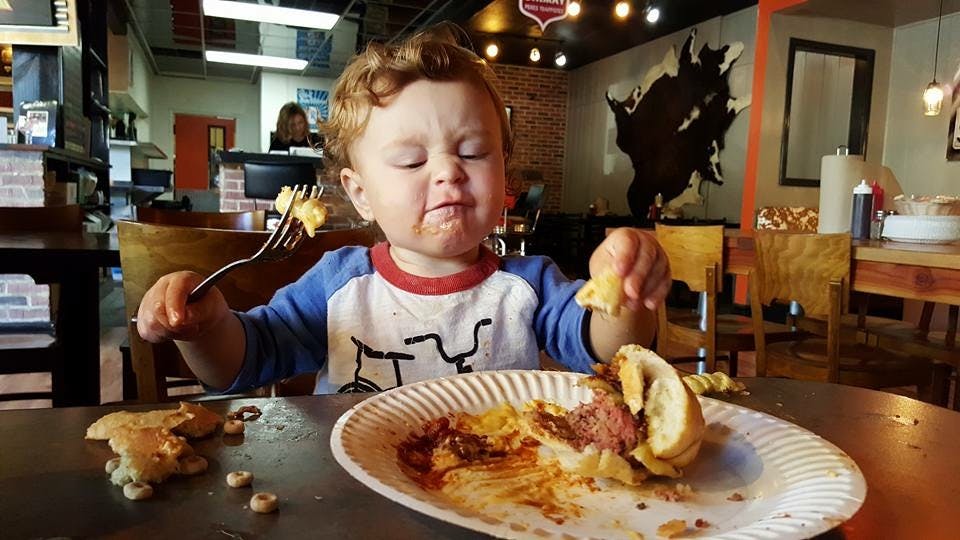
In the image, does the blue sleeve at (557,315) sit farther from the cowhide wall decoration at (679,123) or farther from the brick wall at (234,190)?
the cowhide wall decoration at (679,123)

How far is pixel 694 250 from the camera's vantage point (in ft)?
9.82

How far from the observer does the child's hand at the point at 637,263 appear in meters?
0.70

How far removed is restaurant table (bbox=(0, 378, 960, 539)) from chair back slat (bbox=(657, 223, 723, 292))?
86.0 inches

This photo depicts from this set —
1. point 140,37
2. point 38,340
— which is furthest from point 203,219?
point 140,37

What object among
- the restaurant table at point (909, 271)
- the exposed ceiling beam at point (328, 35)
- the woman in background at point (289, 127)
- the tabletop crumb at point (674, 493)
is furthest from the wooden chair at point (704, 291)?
→ the exposed ceiling beam at point (328, 35)

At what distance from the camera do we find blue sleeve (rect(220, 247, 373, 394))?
104cm

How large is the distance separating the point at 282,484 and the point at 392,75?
0.72 m

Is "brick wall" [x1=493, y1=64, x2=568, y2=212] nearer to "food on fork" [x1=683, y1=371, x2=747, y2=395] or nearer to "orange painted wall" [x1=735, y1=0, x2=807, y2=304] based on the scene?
"orange painted wall" [x1=735, y1=0, x2=807, y2=304]

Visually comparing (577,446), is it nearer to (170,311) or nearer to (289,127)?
(170,311)

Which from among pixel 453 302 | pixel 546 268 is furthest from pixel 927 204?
pixel 453 302

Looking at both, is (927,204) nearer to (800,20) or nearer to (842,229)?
(842,229)

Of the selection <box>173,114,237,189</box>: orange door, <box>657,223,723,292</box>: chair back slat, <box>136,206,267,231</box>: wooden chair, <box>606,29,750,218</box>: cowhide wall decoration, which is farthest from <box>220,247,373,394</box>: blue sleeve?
<box>173,114,237,189</box>: orange door

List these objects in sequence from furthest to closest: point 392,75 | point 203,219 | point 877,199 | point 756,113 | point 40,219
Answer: point 756,113, point 877,199, point 203,219, point 40,219, point 392,75

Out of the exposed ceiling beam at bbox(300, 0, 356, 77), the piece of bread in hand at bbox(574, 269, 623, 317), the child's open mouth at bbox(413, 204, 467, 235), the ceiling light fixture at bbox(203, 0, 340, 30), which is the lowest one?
the piece of bread in hand at bbox(574, 269, 623, 317)
